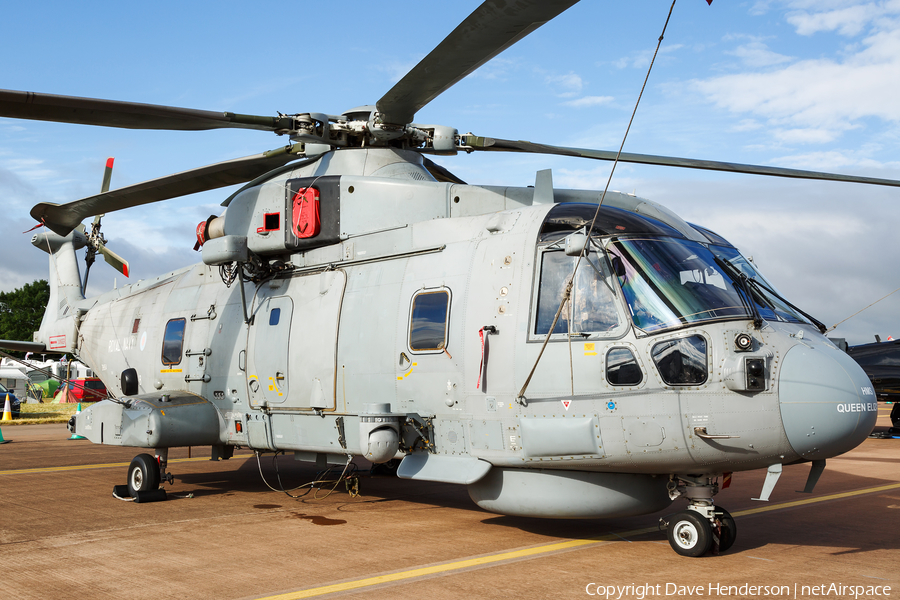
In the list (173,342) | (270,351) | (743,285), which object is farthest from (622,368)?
(173,342)

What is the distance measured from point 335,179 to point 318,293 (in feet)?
4.77

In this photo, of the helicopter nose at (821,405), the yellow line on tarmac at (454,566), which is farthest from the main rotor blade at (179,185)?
the helicopter nose at (821,405)

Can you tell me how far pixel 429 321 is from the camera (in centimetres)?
799

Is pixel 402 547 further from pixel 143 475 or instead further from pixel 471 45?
pixel 143 475

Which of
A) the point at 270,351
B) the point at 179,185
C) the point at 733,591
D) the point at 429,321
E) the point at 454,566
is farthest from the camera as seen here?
the point at 179,185

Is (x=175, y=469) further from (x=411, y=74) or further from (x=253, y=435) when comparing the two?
(x=411, y=74)

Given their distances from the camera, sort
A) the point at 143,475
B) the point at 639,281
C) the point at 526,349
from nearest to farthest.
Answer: the point at 639,281 → the point at 526,349 → the point at 143,475

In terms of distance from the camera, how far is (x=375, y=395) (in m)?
8.41

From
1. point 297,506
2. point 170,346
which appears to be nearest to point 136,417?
point 170,346

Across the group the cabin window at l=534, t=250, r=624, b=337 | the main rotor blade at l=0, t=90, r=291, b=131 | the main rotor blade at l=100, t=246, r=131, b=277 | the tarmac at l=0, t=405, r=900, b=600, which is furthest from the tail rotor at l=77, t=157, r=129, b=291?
the cabin window at l=534, t=250, r=624, b=337

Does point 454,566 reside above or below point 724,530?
below

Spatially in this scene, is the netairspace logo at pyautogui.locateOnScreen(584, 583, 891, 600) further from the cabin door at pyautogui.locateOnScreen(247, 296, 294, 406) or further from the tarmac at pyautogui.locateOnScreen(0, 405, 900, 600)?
the cabin door at pyautogui.locateOnScreen(247, 296, 294, 406)

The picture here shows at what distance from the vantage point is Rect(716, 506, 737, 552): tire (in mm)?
6793

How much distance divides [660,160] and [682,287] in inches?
91.0
